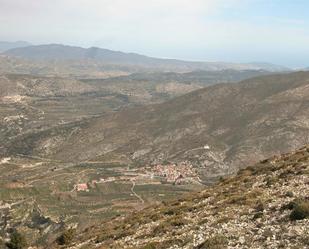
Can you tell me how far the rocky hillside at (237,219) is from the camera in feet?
107

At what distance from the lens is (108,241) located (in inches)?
1719

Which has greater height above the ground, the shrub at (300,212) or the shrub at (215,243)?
the shrub at (300,212)

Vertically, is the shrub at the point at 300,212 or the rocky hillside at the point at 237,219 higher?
the shrub at the point at 300,212

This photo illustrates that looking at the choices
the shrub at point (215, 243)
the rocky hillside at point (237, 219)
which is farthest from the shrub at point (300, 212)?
the shrub at point (215, 243)

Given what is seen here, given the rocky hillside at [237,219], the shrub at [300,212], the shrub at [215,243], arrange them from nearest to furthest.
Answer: the shrub at [215,243], the rocky hillside at [237,219], the shrub at [300,212]

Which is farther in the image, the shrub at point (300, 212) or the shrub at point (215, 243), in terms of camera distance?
the shrub at point (300, 212)

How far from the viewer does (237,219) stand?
37.9 meters

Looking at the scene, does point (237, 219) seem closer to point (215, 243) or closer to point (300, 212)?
point (300, 212)

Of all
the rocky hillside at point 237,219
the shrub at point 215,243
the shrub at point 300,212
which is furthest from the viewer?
the shrub at point 300,212

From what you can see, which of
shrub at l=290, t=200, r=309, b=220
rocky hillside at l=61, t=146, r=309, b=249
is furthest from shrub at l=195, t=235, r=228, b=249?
shrub at l=290, t=200, r=309, b=220

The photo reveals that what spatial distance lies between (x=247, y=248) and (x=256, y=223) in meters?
4.95

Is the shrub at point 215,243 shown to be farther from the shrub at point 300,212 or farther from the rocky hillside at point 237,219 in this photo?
the shrub at point 300,212

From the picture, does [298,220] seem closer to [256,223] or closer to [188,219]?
[256,223]

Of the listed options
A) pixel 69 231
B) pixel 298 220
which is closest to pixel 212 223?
pixel 298 220
